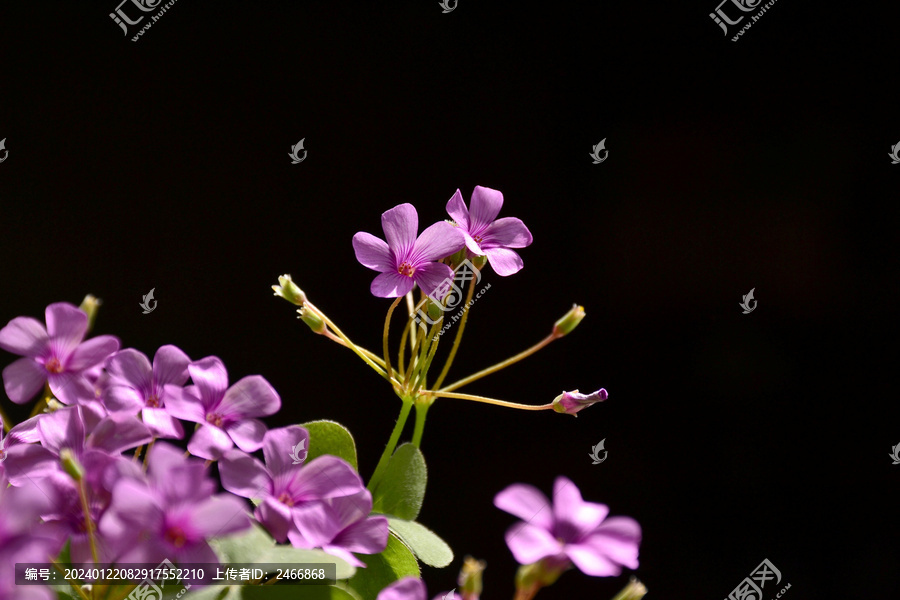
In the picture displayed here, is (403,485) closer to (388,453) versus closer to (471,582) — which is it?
(388,453)

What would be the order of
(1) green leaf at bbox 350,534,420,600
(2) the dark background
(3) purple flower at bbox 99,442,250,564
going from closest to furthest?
(3) purple flower at bbox 99,442,250,564
(1) green leaf at bbox 350,534,420,600
(2) the dark background

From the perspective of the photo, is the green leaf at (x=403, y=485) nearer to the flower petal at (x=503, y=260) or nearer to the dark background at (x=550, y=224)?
the flower petal at (x=503, y=260)

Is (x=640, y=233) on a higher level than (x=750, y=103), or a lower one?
lower

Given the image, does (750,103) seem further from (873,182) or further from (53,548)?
(53,548)

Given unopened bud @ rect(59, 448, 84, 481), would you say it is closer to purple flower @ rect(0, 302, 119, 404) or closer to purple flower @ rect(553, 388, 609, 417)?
purple flower @ rect(0, 302, 119, 404)

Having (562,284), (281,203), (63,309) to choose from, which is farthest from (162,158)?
(63,309)

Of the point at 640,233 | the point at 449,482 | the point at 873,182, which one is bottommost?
→ the point at 449,482

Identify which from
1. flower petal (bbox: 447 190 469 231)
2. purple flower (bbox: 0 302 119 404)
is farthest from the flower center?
flower petal (bbox: 447 190 469 231)
